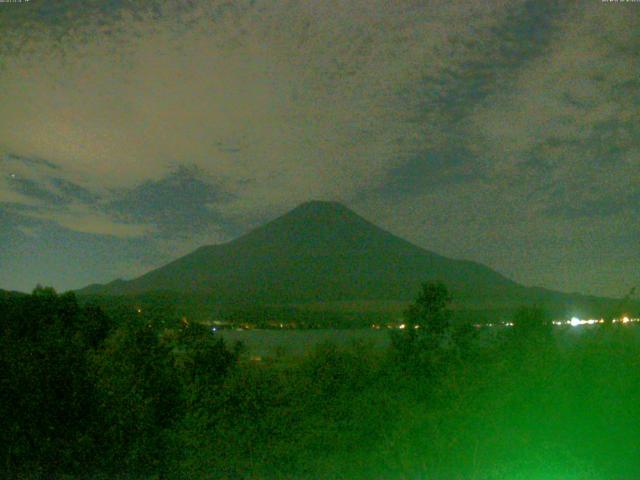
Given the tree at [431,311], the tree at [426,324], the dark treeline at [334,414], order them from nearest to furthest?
the dark treeline at [334,414]
the tree at [426,324]
the tree at [431,311]

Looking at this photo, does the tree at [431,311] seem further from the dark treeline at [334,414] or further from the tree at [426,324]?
the dark treeline at [334,414]

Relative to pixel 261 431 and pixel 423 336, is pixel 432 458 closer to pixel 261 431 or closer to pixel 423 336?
pixel 261 431

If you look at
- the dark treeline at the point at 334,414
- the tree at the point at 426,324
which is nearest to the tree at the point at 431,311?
the tree at the point at 426,324

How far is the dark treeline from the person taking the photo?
725 centimetres

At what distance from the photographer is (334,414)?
8.41 m

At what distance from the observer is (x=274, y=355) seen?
1147 cm

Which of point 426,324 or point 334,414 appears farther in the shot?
point 426,324

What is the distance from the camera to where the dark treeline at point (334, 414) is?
725 centimetres

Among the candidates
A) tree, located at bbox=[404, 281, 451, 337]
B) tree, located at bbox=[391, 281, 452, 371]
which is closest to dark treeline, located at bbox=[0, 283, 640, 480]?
tree, located at bbox=[391, 281, 452, 371]

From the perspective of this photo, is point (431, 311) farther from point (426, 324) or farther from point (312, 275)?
point (312, 275)

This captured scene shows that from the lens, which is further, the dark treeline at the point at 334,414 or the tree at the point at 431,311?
the tree at the point at 431,311

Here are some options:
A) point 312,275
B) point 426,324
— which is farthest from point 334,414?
point 312,275

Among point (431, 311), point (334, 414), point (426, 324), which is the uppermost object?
point (431, 311)

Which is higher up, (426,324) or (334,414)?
(426,324)
